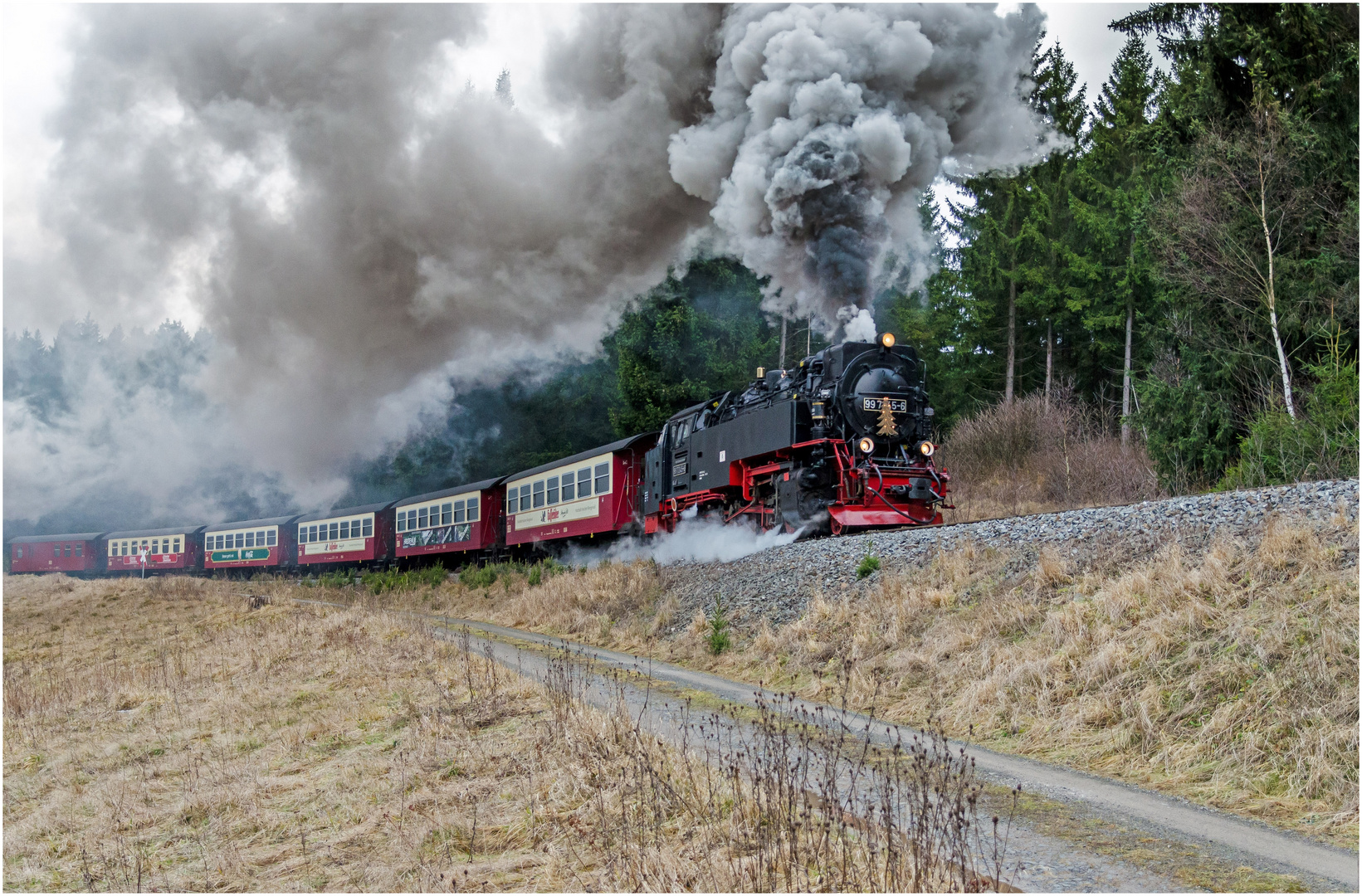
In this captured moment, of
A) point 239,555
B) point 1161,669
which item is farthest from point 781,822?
point 239,555

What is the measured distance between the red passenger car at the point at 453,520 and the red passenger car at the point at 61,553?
737 inches

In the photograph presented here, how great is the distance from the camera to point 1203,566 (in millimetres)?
7598

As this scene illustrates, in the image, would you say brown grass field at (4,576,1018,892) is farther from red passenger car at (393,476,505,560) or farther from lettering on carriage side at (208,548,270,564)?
lettering on carriage side at (208,548,270,564)

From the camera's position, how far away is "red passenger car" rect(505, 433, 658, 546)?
20.3 m

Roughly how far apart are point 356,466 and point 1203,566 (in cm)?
2572

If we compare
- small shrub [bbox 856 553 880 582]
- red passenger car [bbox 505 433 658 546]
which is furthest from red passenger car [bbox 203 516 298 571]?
small shrub [bbox 856 553 880 582]

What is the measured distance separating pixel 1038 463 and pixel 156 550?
3254 centimetres

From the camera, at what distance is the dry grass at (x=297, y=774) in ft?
16.9

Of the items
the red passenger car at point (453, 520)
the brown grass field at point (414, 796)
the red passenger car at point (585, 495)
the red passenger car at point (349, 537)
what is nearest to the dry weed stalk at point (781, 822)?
the brown grass field at point (414, 796)

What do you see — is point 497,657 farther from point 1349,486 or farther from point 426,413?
point 426,413

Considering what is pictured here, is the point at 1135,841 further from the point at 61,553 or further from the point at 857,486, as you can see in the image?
the point at 61,553

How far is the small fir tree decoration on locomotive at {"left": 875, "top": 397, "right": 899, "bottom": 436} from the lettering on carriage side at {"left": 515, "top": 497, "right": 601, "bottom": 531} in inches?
301

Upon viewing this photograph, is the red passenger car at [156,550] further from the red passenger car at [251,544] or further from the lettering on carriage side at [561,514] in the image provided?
the lettering on carriage side at [561,514]

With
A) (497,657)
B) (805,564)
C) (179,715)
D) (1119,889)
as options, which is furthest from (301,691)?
(1119,889)
